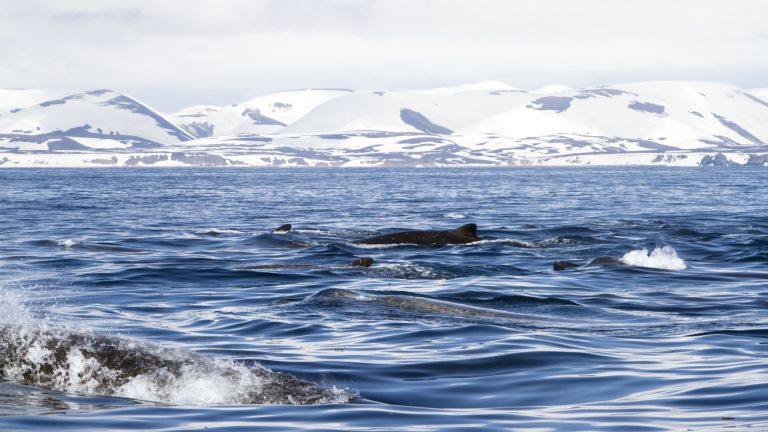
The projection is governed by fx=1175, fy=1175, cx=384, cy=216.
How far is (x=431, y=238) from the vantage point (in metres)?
31.4

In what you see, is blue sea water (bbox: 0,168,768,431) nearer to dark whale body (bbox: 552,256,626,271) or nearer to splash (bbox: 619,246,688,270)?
splash (bbox: 619,246,688,270)

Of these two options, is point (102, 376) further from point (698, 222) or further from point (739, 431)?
point (698, 222)

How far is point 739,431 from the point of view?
30.5 feet

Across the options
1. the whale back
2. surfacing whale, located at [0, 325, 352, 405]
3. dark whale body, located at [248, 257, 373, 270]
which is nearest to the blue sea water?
surfacing whale, located at [0, 325, 352, 405]

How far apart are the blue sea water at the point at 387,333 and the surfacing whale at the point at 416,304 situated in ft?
0.17

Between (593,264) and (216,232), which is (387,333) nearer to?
(593,264)

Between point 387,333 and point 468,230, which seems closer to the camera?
point 387,333

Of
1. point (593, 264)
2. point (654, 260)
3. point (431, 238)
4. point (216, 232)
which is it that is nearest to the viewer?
point (593, 264)

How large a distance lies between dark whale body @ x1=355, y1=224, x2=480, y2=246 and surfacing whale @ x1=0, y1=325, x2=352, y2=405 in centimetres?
1908

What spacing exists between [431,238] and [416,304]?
13.8m

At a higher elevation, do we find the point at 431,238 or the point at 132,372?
the point at 132,372

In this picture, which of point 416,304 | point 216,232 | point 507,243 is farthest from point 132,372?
point 216,232

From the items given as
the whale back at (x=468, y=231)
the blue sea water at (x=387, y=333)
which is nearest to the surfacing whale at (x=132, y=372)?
the blue sea water at (x=387, y=333)

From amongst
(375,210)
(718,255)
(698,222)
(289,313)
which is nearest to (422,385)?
(289,313)
